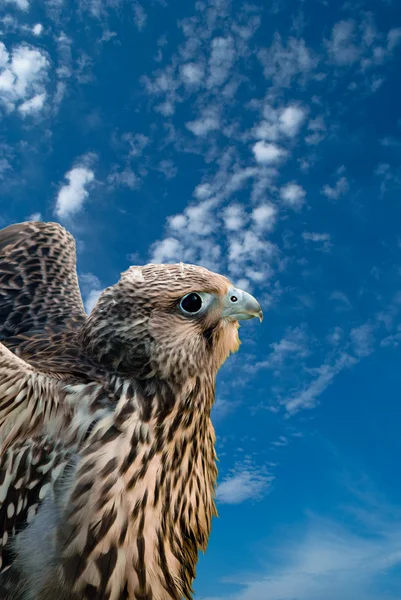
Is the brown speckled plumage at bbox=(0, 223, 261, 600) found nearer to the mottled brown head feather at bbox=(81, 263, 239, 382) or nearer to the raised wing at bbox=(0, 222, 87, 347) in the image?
the mottled brown head feather at bbox=(81, 263, 239, 382)

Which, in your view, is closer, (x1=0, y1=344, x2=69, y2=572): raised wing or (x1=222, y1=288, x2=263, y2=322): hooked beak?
(x1=0, y1=344, x2=69, y2=572): raised wing

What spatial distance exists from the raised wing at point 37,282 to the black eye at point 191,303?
5.08ft

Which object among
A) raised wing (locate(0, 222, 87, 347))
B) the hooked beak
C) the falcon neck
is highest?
raised wing (locate(0, 222, 87, 347))

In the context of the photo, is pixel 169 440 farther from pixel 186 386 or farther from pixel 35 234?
pixel 35 234

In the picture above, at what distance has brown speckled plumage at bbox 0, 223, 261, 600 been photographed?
294 centimetres

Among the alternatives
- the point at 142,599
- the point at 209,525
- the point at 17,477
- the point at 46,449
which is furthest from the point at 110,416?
the point at 209,525

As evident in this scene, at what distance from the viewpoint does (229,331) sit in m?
3.81

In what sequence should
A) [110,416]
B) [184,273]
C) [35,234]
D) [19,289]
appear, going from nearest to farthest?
[110,416]
[184,273]
[19,289]
[35,234]

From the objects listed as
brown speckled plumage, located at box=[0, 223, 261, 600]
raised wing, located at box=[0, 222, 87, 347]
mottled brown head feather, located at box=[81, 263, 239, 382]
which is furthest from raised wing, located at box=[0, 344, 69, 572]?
raised wing, located at box=[0, 222, 87, 347]

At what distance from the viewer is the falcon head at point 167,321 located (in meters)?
3.33

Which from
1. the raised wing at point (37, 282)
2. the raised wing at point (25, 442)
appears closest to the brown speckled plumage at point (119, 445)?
the raised wing at point (25, 442)

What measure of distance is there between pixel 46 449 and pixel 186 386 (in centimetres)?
89

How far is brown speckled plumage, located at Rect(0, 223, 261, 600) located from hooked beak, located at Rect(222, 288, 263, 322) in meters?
0.01

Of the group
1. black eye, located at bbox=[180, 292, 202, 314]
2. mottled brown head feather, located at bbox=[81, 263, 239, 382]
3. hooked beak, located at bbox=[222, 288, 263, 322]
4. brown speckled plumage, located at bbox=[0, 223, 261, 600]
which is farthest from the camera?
hooked beak, located at bbox=[222, 288, 263, 322]
